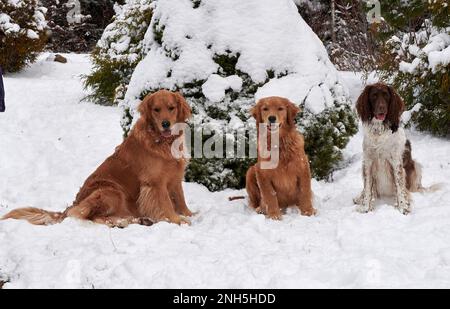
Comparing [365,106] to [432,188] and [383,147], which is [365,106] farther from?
[432,188]

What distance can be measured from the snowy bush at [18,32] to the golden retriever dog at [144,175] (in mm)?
12939

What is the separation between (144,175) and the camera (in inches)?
209

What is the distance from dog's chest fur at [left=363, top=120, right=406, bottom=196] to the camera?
5434mm

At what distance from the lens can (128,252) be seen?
404 cm

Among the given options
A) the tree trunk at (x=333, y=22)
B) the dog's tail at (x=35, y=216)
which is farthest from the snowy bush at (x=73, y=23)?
the dog's tail at (x=35, y=216)

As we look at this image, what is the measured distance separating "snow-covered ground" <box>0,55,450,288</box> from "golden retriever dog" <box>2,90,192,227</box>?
37cm

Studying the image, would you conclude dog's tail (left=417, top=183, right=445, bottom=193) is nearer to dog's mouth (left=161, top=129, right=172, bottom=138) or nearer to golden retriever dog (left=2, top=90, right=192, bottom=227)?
golden retriever dog (left=2, top=90, right=192, bottom=227)

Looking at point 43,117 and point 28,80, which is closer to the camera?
point 43,117

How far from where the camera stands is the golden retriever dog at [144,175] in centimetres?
515

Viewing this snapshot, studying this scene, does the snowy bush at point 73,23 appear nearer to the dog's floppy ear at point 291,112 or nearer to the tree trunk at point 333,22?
the tree trunk at point 333,22

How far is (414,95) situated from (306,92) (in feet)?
10.9

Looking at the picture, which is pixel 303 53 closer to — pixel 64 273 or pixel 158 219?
pixel 158 219

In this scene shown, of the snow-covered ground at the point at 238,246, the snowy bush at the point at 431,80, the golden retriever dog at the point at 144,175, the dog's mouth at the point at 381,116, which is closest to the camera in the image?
the snow-covered ground at the point at 238,246

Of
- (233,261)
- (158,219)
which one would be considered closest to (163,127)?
(158,219)
